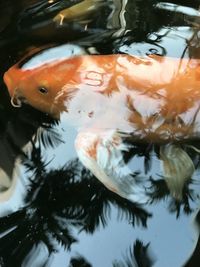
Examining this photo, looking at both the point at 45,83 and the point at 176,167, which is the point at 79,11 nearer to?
the point at 45,83

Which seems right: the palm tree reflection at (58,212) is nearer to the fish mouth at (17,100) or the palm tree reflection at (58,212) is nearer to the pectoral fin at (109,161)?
the pectoral fin at (109,161)

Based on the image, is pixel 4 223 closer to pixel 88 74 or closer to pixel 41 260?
pixel 41 260

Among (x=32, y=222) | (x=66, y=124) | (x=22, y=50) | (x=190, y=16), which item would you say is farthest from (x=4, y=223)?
(x=190, y=16)

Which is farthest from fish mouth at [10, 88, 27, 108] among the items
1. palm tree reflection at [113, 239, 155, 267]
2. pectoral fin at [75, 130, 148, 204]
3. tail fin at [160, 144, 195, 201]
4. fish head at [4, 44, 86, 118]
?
palm tree reflection at [113, 239, 155, 267]

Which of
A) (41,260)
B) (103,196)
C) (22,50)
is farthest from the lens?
(22,50)

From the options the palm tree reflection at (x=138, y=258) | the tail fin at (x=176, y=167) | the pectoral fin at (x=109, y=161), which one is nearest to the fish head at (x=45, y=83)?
the pectoral fin at (x=109, y=161)

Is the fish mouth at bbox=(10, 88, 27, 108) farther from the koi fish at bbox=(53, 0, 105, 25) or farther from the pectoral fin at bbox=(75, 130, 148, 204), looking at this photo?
the koi fish at bbox=(53, 0, 105, 25)
